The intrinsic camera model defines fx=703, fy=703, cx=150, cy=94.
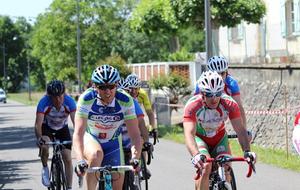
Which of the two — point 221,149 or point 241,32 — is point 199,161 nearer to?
point 221,149

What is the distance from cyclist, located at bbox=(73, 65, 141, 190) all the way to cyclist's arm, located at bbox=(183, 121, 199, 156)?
495mm

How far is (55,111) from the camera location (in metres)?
9.73

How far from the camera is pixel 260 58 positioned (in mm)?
23297

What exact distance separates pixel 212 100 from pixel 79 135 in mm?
1435

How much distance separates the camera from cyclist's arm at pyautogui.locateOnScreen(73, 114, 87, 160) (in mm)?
6895

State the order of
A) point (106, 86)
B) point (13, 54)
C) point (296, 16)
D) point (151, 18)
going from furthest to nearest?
1. point (13, 54)
2. point (151, 18)
3. point (296, 16)
4. point (106, 86)

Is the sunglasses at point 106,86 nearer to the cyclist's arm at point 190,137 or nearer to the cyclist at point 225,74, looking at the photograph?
the cyclist's arm at point 190,137

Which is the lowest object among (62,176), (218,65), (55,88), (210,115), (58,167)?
(62,176)

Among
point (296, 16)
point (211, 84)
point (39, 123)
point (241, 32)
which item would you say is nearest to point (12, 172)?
point (39, 123)

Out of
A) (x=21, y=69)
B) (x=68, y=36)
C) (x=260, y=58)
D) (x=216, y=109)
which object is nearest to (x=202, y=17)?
(x=260, y=58)

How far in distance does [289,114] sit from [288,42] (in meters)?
6.76

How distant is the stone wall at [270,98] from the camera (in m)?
17.7

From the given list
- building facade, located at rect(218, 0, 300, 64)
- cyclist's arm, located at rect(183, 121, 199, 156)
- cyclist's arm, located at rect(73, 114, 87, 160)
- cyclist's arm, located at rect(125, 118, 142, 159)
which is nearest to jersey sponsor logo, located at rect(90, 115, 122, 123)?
cyclist's arm, located at rect(125, 118, 142, 159)

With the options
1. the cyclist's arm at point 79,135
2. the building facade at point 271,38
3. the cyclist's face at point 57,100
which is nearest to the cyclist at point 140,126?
the cyclist's face at point 57,100
